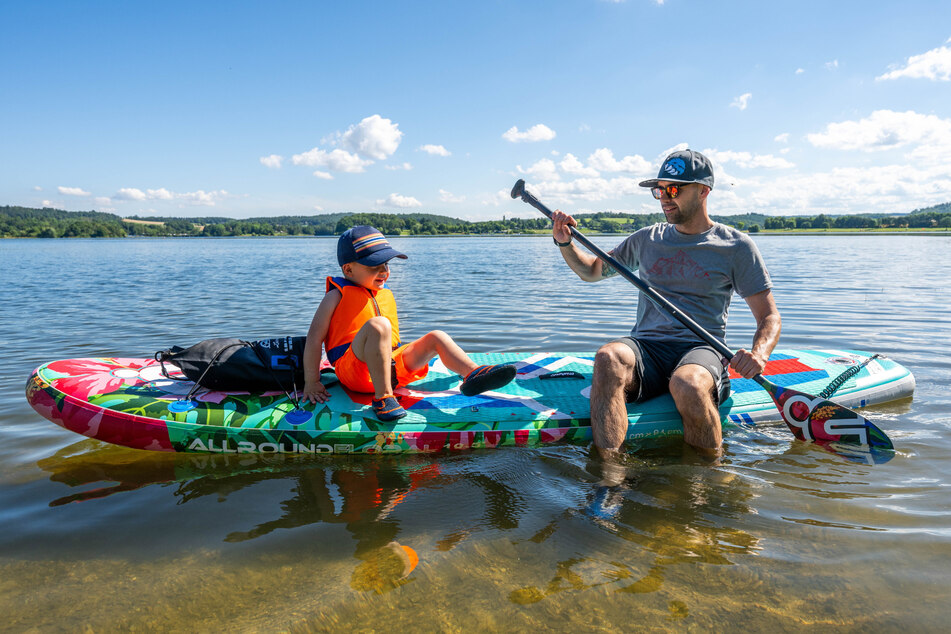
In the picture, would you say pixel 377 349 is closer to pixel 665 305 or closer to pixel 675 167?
pixel 665 305

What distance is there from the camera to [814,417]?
4.12 m

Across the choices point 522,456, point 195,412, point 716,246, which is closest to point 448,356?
point 522,456

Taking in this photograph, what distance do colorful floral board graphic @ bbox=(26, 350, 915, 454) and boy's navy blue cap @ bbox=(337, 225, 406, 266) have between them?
99cm

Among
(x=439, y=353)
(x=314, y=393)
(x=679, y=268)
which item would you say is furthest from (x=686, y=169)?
(x=314, y=393)

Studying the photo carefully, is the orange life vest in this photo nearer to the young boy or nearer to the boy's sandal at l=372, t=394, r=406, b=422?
the young boy

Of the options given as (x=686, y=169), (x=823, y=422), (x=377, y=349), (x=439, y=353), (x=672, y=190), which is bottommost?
(x=823, y=422)

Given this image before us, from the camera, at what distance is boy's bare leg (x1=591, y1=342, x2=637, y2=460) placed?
3834mm

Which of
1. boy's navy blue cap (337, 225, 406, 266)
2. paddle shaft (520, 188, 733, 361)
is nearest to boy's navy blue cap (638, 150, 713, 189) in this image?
paddle shaft (520, 188, 733, 361)

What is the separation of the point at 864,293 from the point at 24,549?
15120mm

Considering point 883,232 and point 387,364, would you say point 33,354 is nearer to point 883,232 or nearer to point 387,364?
point 387,364

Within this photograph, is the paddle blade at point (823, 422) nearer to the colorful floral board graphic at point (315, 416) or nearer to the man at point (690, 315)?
the colorful floral board graphic at point (315, 416)

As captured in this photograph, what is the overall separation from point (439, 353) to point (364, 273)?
799 mm

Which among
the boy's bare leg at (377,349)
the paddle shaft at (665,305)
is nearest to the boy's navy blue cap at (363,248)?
the boy's bare leg at (377,349)

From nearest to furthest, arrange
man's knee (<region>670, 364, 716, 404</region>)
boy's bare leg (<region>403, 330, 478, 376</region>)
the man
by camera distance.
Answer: man's knee (<region>670, 364, 716, 404</region>) → the man → boy's bare leg (<region>403, 330, 478, 376</region>)
